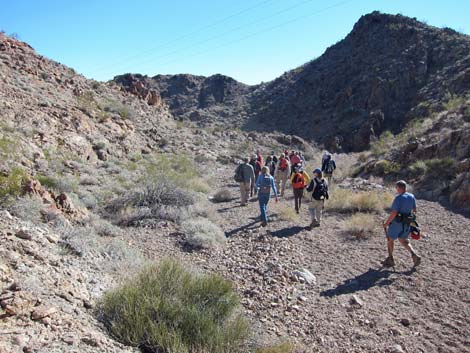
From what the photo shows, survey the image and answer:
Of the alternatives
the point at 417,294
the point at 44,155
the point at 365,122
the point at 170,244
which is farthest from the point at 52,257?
the point at 365,122

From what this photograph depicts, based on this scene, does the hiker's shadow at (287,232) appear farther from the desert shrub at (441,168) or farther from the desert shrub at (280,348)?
the desert shrub at (441,168)

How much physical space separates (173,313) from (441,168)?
1279cm

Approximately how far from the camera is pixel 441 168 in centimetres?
1391

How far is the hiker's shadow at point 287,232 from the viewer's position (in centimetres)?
917

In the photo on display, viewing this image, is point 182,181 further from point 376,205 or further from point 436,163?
point 436,163

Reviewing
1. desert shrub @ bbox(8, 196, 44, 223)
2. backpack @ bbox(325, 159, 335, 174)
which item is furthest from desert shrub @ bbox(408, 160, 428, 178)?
desert shrub @ bbox(8, 196, 44, 223)

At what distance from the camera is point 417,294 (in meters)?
6.12

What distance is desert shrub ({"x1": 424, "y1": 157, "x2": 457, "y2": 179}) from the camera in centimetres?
1336

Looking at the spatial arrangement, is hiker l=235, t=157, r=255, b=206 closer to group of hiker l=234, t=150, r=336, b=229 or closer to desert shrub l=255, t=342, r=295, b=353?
group of hiker l=234, t=150, r=336, b=229

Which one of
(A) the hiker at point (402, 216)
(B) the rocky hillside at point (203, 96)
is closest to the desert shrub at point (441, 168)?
(A) the hiker at point (402, 216)

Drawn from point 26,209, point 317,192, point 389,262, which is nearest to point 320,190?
point 317,192

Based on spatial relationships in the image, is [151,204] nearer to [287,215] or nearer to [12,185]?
[287,215]

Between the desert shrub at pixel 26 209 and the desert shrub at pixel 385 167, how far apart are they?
45.4 ft

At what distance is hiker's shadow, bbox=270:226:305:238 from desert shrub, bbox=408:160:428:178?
7.30 m
